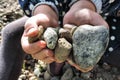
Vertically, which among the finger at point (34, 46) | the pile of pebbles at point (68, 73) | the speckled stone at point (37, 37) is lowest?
the pile of pebbles at point (68, 73)

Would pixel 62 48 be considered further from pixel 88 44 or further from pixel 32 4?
pixel 32 4

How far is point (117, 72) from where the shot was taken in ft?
4.83

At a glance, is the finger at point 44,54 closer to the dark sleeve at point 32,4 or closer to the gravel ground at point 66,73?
the dark sleeve at point 32,4

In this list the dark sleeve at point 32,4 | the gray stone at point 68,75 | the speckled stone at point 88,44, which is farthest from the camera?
the gray stone at point 68,75

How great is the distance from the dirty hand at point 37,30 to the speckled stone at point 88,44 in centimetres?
8

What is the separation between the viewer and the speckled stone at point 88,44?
85cm

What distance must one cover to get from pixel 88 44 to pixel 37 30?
0.15 m

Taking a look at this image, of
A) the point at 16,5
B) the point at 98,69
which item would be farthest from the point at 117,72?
the point at 16,5

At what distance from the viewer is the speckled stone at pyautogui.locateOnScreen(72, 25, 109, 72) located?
85cm

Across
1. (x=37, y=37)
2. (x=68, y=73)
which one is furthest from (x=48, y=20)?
(x=68, y=73)

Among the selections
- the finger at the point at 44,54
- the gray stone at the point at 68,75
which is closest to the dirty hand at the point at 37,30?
the finger at the point at 44,54

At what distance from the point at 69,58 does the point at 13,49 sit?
547mm

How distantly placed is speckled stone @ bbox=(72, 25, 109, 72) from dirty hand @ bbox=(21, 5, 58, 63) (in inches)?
3.3

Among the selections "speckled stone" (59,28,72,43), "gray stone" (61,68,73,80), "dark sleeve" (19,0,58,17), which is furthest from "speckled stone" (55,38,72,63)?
"gray stone" (61,68,73,80)
